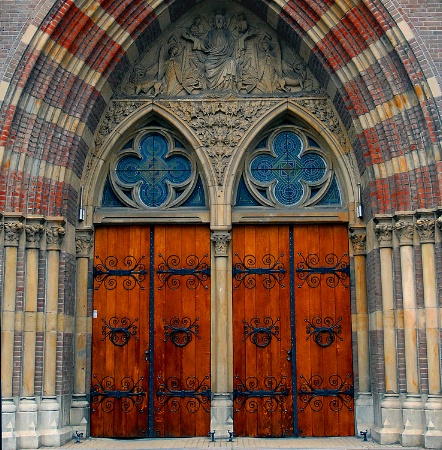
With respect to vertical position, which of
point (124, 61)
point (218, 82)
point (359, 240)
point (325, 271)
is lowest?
point (325, 271)

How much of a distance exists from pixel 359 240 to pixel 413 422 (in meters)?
2.60

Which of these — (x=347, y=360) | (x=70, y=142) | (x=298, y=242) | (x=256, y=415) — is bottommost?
(x=256, y=415)

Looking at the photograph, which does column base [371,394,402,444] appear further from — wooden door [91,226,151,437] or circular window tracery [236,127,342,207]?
wooden door [91,226,151,437]

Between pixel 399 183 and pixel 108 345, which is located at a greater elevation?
pixel 399 183

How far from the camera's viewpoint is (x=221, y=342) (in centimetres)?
991

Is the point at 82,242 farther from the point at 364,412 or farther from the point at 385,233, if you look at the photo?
the point at 364,412

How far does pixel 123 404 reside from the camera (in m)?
9.95

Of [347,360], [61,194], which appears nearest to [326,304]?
[347,360]

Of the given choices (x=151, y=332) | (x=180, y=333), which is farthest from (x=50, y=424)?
(x=180, y=333)

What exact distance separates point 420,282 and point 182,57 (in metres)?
4.71

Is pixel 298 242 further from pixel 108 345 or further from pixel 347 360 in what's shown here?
pixel 108 345

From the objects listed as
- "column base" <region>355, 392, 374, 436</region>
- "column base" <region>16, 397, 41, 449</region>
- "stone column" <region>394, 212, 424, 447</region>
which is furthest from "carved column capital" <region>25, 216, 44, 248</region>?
"column base" <region>355, 392, 374, 436</region>

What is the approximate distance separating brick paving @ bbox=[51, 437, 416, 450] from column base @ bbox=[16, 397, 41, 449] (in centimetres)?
42

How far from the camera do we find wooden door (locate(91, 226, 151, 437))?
9930mm
